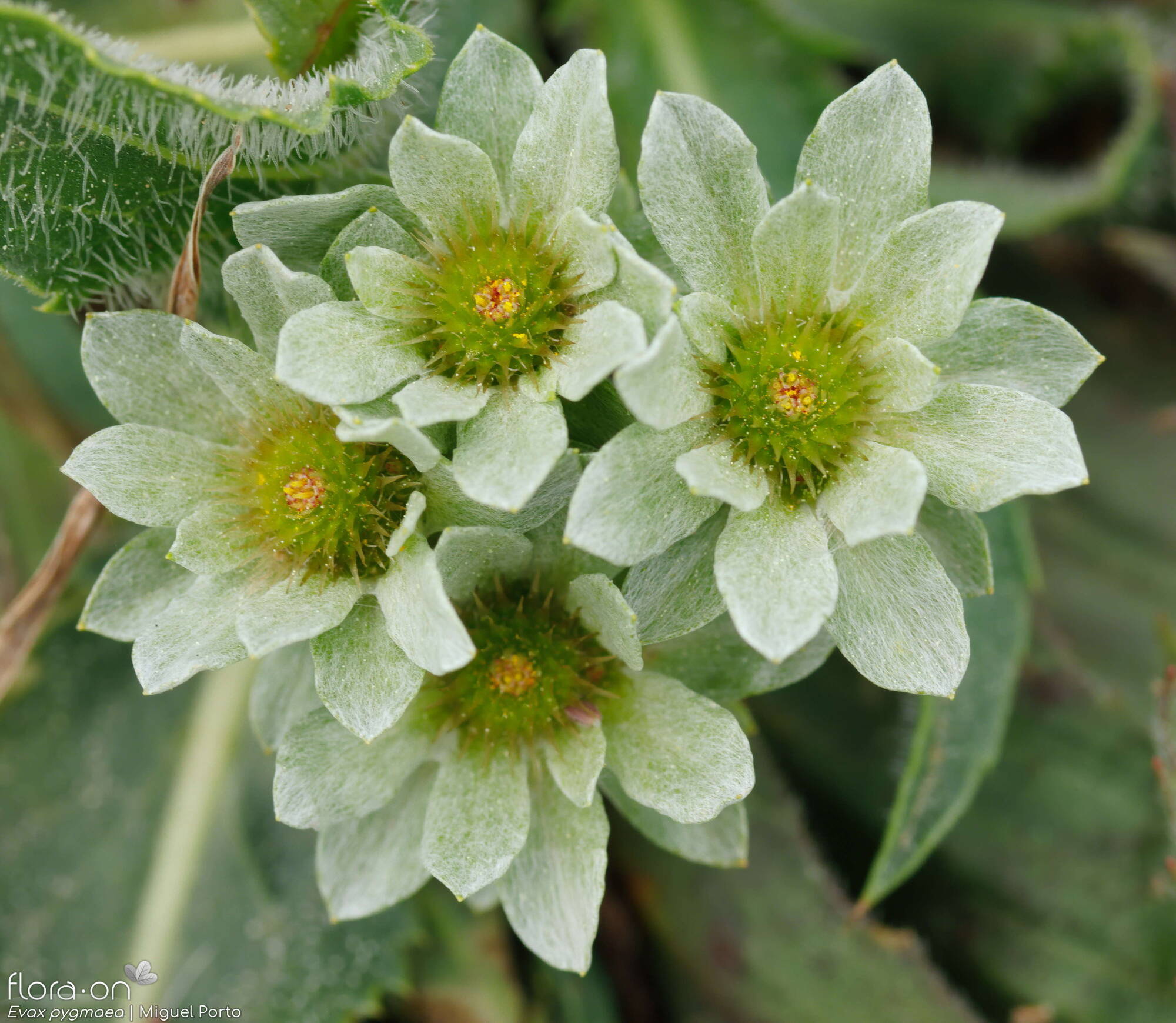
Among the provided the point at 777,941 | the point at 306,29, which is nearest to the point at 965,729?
the point at 777,941

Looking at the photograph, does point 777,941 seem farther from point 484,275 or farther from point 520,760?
point 484,275

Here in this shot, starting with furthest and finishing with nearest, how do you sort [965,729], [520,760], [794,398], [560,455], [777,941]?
[777,941] < [965,729] < [520,760] < [794,398] < [560,455]

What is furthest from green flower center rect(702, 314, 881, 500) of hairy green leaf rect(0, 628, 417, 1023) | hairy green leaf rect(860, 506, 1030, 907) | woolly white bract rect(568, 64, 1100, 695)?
hairy green leaf rect(0, 628, 417, 1023)

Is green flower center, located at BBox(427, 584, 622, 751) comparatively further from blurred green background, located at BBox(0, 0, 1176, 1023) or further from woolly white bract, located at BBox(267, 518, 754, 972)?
blurred green background, located at BBox(0, 0, 1176, 1023)

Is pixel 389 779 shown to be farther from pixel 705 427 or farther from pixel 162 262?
pixel 162 262

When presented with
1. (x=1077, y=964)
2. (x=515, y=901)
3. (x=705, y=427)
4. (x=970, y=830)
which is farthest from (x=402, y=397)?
(x=1077, y=964)

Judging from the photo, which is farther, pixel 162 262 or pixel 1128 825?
pixel 1128 825

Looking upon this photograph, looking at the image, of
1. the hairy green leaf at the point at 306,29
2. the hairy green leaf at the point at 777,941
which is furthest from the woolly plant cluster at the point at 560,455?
the hairy green leaf at the point at 777,941
